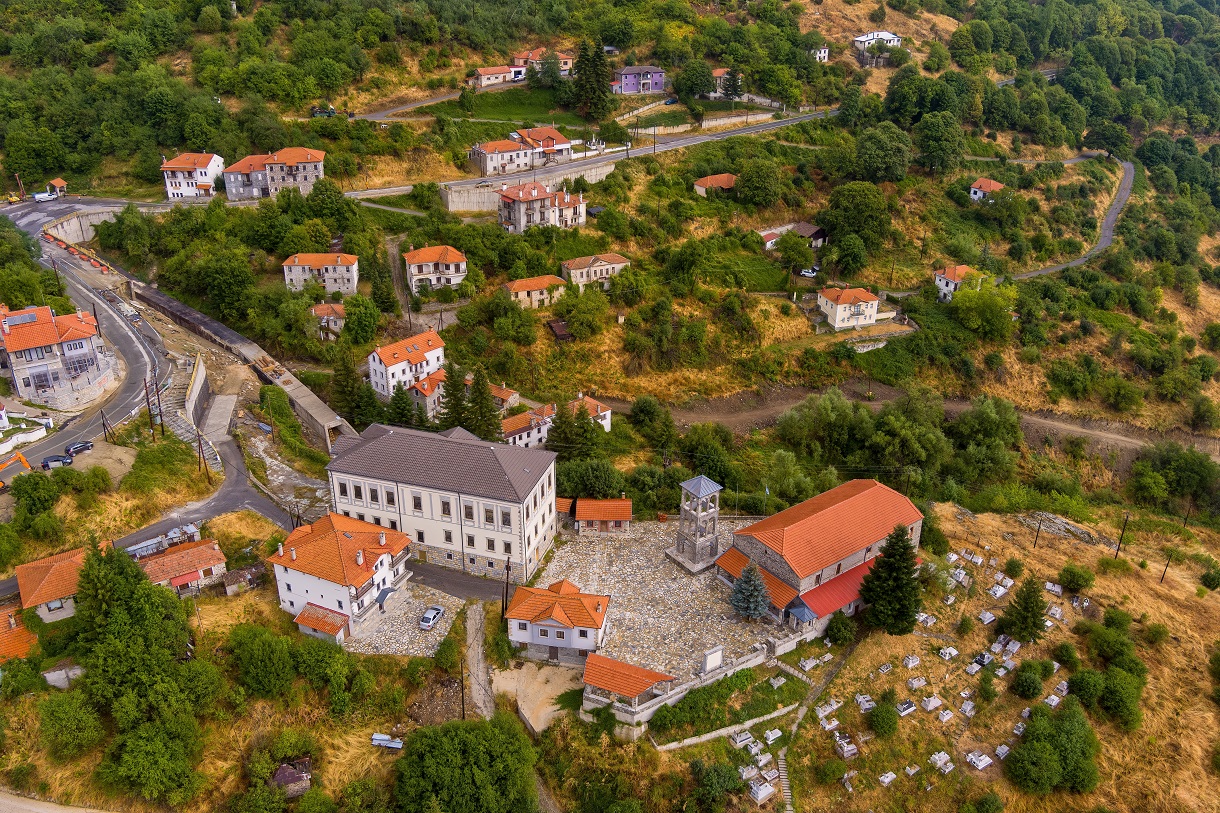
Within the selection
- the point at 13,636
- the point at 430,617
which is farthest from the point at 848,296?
→ the point at 13,636

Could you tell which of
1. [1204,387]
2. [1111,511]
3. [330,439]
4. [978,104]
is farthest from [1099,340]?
[330,439]

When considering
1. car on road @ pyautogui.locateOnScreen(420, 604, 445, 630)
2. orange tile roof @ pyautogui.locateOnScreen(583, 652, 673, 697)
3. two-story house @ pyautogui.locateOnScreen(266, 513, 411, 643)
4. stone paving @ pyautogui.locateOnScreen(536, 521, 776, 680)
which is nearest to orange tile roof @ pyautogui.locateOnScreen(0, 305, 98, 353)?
two-story house @ pyautogui.locateOnScreen(266, 513, 411, 643)

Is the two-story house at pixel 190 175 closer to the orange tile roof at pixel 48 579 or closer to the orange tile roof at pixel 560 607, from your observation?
the orange tile roof at pixel 48 579

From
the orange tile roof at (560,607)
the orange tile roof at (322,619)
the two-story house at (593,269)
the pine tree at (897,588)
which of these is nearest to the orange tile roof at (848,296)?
the two-story house at (593,269)

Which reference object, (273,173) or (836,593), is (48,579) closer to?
(836,593)

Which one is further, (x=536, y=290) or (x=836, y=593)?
(x=536, y=290)
